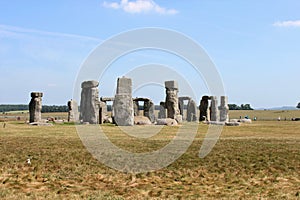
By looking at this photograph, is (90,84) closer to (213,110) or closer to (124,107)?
(124,107)

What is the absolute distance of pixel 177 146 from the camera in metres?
19.1

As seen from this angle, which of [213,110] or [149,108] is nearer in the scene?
[213,110]

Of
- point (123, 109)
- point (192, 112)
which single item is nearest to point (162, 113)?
point (192, 112)

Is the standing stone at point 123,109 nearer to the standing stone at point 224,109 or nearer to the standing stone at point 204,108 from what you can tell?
the standing stone at point 204,108

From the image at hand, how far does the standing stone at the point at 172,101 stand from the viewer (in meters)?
40.8

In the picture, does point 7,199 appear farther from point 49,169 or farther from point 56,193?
point 49,169

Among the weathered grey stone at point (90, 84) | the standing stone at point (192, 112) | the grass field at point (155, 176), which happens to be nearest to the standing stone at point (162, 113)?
the standing stone at point (192, 112)

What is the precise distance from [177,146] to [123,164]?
464cm

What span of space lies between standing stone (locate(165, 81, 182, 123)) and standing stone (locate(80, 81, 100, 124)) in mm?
9282

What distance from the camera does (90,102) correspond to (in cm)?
3466

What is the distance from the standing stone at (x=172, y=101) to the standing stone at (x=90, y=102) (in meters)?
9.28

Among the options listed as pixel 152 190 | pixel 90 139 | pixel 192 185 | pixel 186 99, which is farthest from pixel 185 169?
pixel 186 99

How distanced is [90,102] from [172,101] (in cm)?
1028

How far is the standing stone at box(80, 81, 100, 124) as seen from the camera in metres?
34.4
